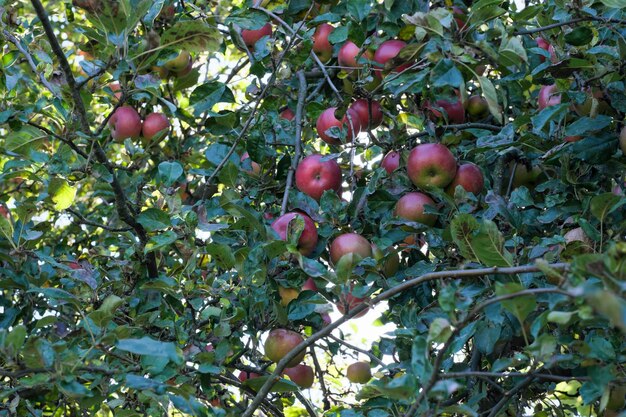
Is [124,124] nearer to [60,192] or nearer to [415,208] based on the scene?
[60,192]

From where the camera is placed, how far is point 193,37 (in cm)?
165

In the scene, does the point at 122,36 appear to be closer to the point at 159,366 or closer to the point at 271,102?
the point at 271,102

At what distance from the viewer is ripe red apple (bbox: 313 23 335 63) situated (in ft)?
6.83

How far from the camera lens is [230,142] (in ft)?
6.30

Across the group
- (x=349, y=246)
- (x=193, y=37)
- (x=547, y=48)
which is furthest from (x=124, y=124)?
(x=547, y=48)

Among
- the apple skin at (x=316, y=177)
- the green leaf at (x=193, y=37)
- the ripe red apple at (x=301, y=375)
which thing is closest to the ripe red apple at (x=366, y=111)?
the apple skin at (x=316, y=177)

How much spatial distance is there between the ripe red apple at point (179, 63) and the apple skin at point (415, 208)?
82 centimetres

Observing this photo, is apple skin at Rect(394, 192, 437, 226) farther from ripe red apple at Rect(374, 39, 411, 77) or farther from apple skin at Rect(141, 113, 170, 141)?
apple skin at Rect(141, 113, 170, 141)

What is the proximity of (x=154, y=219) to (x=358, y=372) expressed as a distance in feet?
2.92

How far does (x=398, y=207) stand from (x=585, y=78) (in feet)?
1.48

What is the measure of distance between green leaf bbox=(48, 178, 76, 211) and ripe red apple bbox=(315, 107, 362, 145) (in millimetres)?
548

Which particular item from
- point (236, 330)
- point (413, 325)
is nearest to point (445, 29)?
point (413, 325)

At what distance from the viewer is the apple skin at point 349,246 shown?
5.24 feet

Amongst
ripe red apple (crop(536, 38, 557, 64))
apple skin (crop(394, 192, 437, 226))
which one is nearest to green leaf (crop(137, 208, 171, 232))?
apple skin (crop(394, 192, 437, 226))
